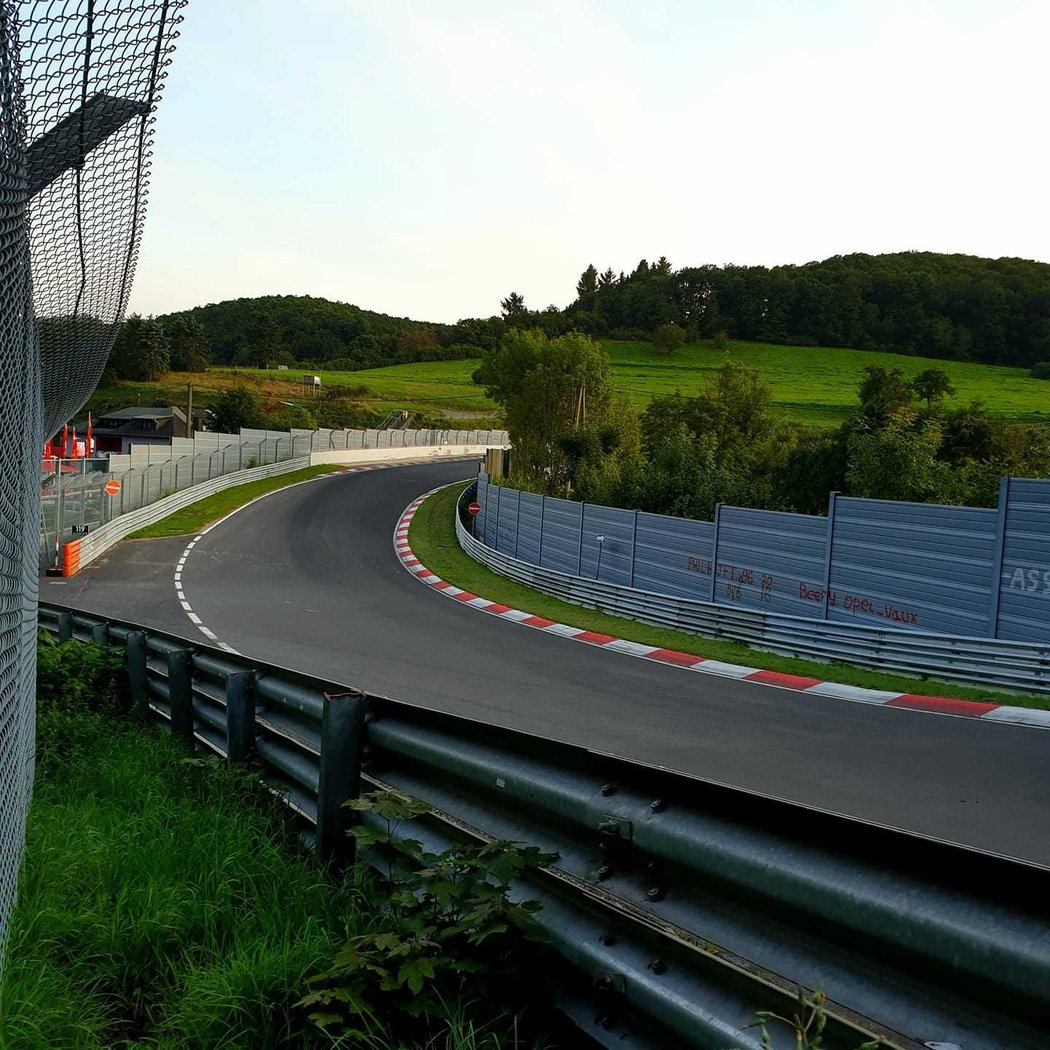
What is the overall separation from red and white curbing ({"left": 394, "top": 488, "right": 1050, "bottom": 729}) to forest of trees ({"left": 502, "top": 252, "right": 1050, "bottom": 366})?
90.2 metres

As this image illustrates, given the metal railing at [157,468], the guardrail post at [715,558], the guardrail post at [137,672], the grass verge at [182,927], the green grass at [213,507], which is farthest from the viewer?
the green grass at [213,507]

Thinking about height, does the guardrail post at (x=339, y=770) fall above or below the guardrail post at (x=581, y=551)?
above

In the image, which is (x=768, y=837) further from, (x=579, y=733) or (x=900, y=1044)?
(x=579, y=733)

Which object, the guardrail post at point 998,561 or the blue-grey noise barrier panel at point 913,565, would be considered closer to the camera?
the guardrail post at point 998,561

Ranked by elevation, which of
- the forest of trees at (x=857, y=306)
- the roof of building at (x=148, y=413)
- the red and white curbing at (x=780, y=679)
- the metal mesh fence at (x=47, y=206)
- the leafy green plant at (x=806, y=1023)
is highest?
the forest of trees at (x=857, y=306)

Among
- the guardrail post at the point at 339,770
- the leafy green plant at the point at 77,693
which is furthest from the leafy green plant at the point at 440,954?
the leafy green plant at the point at 77,693

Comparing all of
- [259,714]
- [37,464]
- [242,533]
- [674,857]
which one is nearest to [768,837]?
[674,857]

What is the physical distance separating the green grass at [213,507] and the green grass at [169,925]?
30.6 metres

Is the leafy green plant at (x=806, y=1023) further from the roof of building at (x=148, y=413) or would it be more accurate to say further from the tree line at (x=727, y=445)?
the roof of building at (x=148, y=413)

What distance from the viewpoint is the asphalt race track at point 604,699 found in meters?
8.59

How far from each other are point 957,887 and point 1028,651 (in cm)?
1282

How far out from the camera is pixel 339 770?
3.71 m

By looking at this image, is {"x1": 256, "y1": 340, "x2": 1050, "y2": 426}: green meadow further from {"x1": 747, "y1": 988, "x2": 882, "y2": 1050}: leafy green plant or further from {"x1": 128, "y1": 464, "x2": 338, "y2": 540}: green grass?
{"x1": 747, "y1": 988, "x2": 882, "y2": 1050}: leafy green plant

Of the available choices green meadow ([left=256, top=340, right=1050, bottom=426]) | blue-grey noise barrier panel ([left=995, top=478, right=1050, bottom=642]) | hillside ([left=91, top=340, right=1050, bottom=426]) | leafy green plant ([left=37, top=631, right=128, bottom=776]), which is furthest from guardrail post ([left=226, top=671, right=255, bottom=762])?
hillside ([left=91, top=340, right=1050, bottom=426])
